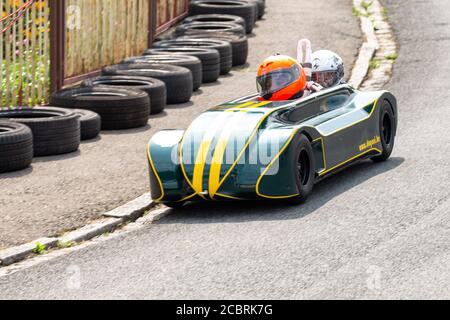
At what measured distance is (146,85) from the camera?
1548cm

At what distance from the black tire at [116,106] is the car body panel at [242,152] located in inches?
117

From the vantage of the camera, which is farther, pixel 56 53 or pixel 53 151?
pixel 56 53

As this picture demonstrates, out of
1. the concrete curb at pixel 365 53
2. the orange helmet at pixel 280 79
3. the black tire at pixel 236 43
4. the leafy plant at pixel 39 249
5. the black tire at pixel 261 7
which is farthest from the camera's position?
the black tire at pixel 261 7

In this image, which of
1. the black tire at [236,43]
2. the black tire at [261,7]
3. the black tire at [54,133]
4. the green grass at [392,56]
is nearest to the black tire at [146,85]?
the black tire at [54,133]

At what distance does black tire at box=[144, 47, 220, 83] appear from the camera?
17.3 m

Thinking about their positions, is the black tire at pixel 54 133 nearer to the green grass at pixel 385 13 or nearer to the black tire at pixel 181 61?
the black tire at pixel 181 61

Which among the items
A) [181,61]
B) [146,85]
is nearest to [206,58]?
[181,61]

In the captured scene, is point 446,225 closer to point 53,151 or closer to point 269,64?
point 269,64

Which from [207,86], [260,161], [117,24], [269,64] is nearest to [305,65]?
[269,64]

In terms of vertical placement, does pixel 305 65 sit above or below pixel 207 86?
above

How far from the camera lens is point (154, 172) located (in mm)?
10797

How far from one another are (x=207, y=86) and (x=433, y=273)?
30.3 feet

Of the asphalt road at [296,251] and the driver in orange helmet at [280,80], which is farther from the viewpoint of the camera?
the driver in orange helmet at [280,80]

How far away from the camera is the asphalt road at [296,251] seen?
8.26 meters
